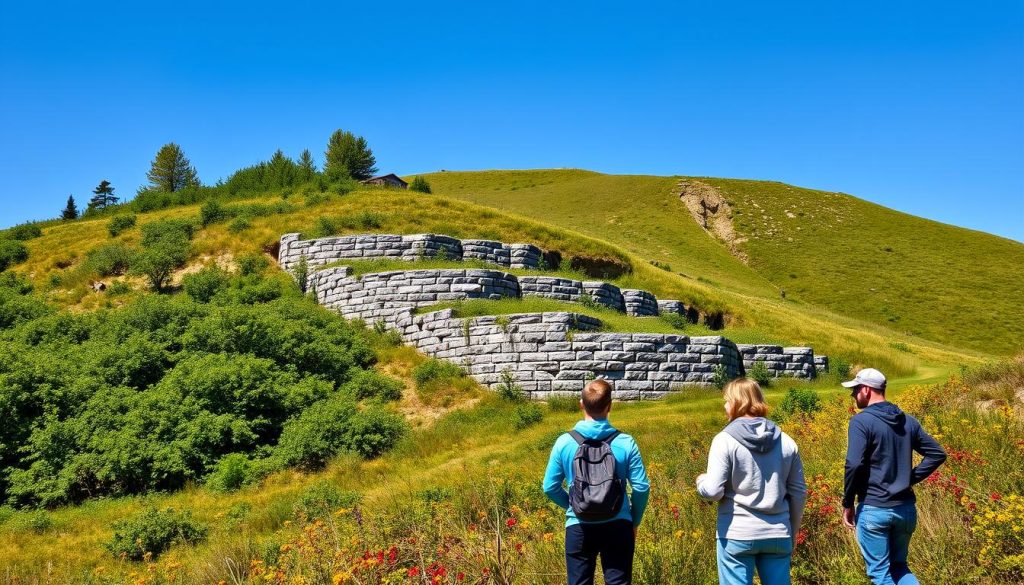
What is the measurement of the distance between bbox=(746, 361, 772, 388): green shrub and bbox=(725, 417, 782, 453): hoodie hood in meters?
14.0

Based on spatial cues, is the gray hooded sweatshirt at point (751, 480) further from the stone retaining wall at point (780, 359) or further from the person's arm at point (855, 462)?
the stone retaining wall at point (780, 359)

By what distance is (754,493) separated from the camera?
4031 mm

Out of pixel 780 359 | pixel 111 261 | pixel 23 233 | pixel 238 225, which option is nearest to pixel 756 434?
pixel 780 359

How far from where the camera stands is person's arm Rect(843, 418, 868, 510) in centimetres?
469

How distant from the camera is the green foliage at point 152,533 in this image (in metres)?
8.86

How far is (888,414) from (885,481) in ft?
1.59

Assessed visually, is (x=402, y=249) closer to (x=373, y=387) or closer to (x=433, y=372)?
(x=433, y=372)

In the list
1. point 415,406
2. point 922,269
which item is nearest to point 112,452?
point 415,406

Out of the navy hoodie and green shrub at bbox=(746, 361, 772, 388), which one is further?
green shrub at bbox=(746, 361, 772, 388)

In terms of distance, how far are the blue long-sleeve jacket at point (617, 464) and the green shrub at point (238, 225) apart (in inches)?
909

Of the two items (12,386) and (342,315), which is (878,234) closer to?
(342,315)

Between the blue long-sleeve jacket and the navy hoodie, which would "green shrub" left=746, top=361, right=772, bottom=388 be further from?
the blue long-sleeve jacket

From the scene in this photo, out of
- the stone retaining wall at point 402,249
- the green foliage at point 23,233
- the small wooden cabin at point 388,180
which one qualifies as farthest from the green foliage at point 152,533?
the small wooden cabin at point 388,180

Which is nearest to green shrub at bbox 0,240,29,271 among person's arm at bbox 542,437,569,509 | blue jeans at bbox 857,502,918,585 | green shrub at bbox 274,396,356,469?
green shrub at bbox 274,396,356,469
